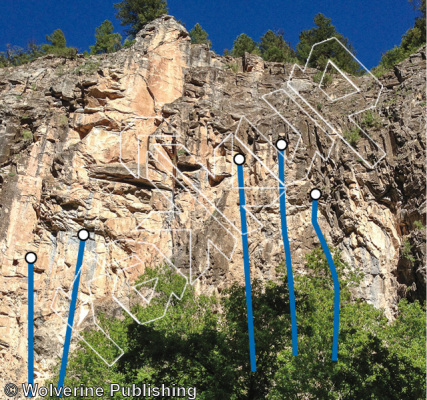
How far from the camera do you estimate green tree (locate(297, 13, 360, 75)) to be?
3365 centimetres

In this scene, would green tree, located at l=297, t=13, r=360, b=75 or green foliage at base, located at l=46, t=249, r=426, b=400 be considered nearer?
green foliage at base, located at l=46, t=249, r=426, b=400

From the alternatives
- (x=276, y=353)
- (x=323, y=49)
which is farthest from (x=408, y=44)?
(x=276, y=353)

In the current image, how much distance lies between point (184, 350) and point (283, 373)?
3342 mm

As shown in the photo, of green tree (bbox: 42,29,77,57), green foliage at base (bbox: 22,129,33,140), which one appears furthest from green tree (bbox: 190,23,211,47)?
green foliage at base (bbox: 22,129,33,140)

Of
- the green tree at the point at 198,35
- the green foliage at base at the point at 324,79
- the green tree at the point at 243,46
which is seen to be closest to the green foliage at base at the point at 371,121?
the green foliage at base at the point at 324,79

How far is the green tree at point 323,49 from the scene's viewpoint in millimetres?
33653

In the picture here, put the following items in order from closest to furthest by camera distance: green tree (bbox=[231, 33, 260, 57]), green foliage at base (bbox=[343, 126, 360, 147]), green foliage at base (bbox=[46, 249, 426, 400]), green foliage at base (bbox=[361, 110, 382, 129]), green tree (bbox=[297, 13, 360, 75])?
green foliage at base (bbox=[46, 249, 426, 400]) < green foliage at base (bbox=[343, 126, 360, 147]) < green foliage at base (bbox=[361, 110, 382, 129]) < green tree (bbox=[297, 13, 360, 75]) < green tree (bbox=[231, 33, 260, 57])

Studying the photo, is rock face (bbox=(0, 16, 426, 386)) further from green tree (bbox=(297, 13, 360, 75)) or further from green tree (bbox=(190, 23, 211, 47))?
green tree (bbox=(190, 23, 211, 47))

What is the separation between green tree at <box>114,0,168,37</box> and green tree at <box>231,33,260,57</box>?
248 inches

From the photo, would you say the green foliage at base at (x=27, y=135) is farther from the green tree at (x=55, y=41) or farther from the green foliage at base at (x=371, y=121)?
the green foliage at base at (x=371, y=121)

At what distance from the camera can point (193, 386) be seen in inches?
569

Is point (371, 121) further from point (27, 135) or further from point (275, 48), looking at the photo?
point (27, 135)

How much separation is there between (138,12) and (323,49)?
1561 cm

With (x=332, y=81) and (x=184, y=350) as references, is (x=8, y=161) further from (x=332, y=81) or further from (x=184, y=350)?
(x=332, y=81)
